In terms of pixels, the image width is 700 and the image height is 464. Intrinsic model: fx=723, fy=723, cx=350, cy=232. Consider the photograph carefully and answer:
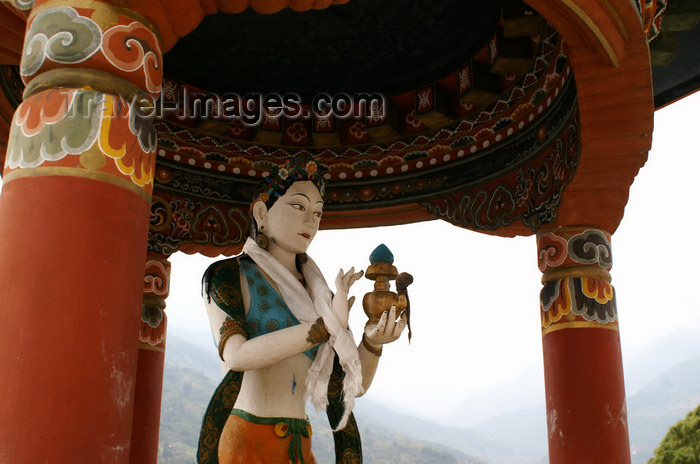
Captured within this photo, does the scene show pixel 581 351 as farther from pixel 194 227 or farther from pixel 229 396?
pixel 194 227

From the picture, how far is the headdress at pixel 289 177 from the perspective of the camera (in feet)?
15.1

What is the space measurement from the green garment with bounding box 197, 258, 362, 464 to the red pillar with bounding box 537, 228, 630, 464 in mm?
2279

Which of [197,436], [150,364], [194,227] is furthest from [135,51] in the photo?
[197,436]

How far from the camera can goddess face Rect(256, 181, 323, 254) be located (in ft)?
14.8

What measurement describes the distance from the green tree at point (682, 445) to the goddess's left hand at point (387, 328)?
11.0 metres

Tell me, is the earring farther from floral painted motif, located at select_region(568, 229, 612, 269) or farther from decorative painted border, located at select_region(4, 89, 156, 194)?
floral painted motif, located at select_region(568, 229, 612, 269)

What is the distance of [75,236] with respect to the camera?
2805 millimetres

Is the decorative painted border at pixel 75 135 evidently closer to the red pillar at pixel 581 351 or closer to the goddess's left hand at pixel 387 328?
the goddess's left hand at pixel 387 328

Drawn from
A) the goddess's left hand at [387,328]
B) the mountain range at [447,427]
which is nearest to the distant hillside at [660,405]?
the mountain range at [447,427]

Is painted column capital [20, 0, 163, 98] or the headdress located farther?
the headdress

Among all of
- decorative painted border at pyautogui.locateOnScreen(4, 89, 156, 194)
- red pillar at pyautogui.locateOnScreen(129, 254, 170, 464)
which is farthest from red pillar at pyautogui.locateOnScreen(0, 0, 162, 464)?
red pillar at pyautogui.locateOnScreen(129, 254, 170, 464)

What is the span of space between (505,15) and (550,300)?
2.50m

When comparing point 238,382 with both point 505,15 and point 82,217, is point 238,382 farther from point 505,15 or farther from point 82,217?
point 505,15

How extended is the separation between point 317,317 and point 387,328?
0.48 meters
